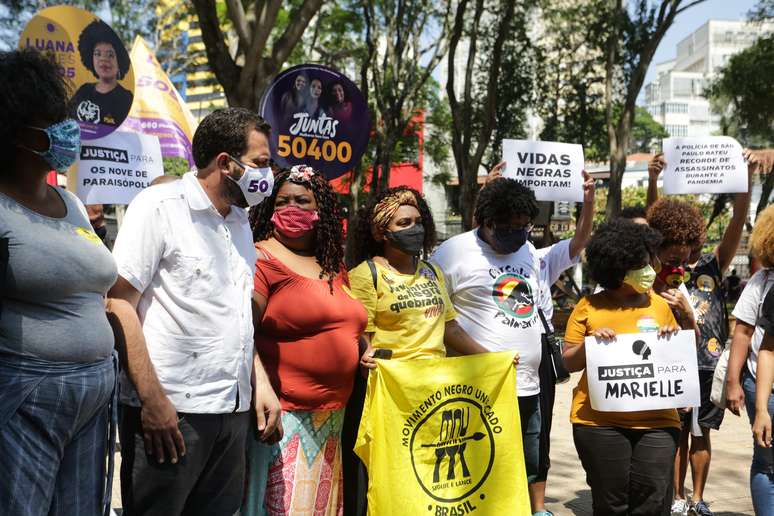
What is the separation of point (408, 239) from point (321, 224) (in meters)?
0.61

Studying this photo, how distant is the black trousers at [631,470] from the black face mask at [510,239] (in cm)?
118

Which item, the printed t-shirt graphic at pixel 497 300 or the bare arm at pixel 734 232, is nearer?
the printed t-shirt graphic at pixel 497 300

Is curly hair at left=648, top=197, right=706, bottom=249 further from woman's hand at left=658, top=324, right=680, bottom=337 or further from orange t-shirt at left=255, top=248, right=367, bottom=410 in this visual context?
orange t-shirt at left=255, top=248, right=367, bottom=410

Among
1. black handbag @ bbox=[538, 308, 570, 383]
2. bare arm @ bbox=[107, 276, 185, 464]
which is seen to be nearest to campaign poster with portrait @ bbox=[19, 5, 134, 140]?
black handbag @ bbox=[538, 308, 570, 383]

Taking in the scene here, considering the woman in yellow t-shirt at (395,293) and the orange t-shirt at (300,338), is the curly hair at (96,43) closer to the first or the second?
the woman in yellow t-shirt at (395,293)

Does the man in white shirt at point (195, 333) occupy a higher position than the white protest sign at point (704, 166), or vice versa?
the white protest sign at point (704, 166)

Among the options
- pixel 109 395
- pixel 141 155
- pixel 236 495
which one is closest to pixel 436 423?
pixel 236 495

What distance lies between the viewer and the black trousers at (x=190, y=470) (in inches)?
120

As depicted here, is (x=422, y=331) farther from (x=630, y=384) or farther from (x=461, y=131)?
(x=461, y=131)

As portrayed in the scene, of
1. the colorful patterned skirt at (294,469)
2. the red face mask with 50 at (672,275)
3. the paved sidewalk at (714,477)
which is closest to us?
the colorful patterned skirt at (294,469)

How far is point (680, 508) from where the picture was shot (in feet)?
18.5

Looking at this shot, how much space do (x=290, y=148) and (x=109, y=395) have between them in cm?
374

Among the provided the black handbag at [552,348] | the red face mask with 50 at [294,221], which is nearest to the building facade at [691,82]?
the black handbag at [552,348]

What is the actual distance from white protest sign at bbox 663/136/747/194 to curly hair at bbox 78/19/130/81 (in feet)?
15.3
